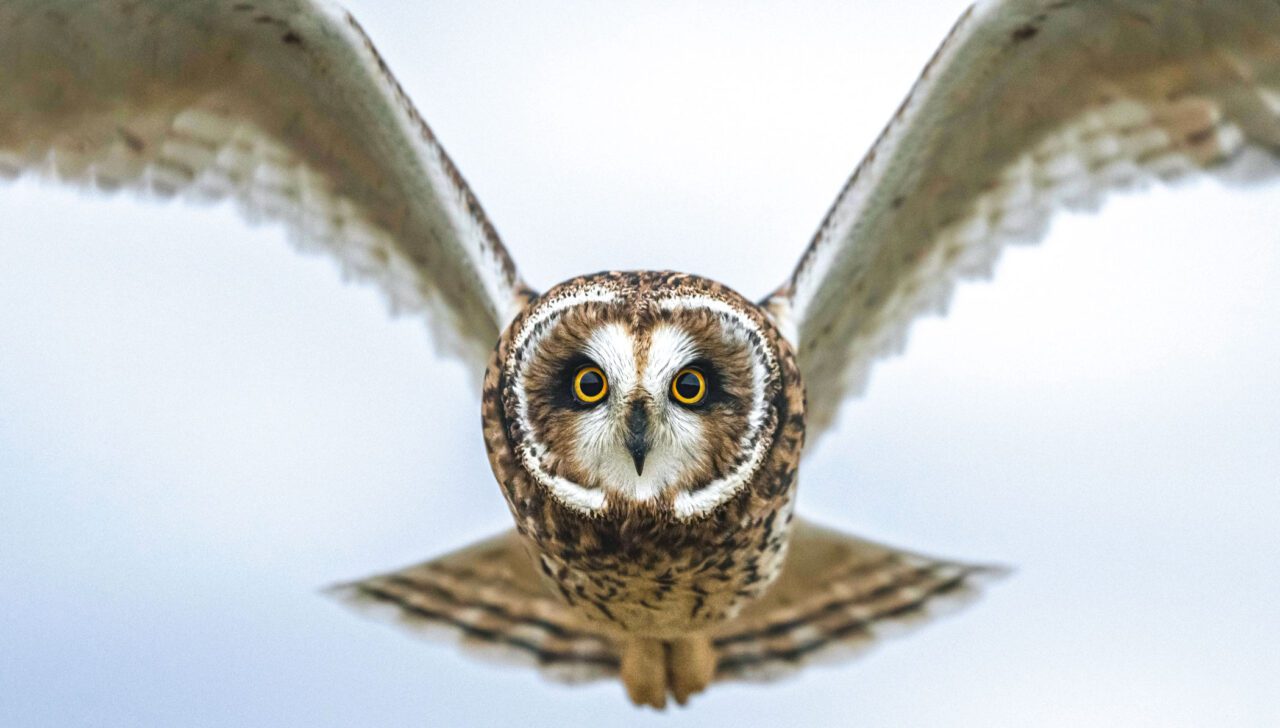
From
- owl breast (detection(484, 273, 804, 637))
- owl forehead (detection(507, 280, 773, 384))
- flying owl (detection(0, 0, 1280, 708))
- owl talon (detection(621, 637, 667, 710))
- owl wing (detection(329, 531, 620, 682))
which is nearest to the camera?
owl forehead (detection(507, 280, 773, 384))

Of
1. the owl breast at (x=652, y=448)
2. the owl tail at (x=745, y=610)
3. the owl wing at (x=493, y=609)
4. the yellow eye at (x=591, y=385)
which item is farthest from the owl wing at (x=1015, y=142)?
the owl wing at (x=493, y=609)

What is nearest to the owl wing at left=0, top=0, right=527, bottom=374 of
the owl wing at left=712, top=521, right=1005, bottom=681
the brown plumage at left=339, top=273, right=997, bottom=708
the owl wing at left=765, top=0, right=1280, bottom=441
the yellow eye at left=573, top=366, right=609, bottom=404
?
the brown plumage at left=339, top=273, right=997, bottom=708

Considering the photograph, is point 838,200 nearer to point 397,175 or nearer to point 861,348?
point 861,348

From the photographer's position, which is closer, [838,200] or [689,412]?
[689,412]

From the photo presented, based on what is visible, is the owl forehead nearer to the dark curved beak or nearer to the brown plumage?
the brown plumage

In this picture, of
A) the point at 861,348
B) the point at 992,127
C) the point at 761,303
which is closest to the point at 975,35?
the point at 992,127

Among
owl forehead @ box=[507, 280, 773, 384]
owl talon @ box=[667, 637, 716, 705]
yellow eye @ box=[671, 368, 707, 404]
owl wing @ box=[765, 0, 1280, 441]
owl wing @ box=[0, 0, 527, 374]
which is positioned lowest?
owl talon @ box=[667, 637, 716, 705]

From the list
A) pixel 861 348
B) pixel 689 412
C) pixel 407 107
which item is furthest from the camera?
pixel 861 348

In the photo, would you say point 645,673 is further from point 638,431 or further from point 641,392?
point 641,392
